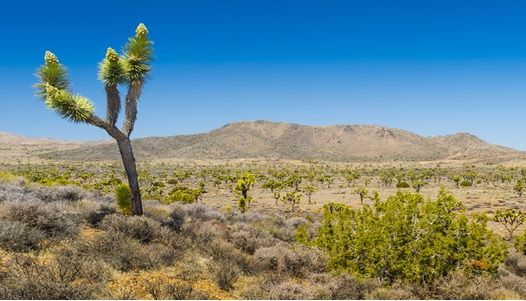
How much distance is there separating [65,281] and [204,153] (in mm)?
168652

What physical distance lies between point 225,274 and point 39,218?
500 centimetres

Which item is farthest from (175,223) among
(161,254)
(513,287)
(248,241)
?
(513,287)

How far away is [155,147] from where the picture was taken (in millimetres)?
184125

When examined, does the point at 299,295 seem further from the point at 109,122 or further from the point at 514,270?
the point at 514,270

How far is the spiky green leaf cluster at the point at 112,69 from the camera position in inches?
567

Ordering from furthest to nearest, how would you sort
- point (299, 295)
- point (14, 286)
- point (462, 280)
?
point (462, 280), point (299, 295), point (14, 286)

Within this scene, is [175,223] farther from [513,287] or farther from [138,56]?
[513,287]

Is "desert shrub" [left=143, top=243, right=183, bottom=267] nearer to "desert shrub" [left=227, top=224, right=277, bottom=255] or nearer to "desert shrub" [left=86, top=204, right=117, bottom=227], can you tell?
"desert shrub" [left=227, top=224, right=277, bottom=255]

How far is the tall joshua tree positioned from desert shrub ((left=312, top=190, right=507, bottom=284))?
26.2 feet

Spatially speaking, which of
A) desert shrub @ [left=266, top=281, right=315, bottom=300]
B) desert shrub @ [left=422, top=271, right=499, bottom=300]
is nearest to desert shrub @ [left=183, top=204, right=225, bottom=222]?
desert shrub @ [left=266, top=281, right=315, bottom=300]

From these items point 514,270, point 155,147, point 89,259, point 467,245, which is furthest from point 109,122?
point 155,147

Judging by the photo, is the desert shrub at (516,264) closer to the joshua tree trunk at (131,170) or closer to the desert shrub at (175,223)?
the desert shrub at (175,223)

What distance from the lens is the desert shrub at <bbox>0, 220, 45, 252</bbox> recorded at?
29.9ft

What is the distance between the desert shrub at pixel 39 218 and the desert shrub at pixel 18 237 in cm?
48
